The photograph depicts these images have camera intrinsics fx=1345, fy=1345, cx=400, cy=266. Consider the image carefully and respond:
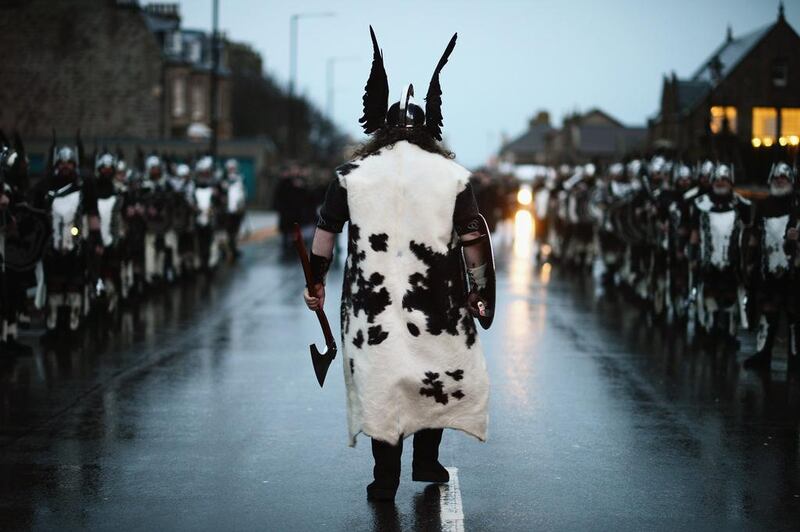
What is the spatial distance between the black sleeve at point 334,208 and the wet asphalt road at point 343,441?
55.0 inches

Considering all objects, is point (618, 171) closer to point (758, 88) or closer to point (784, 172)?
point (784, 172)

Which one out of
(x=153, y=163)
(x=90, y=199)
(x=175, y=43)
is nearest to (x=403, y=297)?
(x=90, y=199)

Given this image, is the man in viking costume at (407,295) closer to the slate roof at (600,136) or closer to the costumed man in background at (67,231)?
the costumed man in background at (67,231)

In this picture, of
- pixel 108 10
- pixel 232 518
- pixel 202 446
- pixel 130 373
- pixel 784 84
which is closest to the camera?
pixel 232 518

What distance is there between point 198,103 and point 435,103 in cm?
7310

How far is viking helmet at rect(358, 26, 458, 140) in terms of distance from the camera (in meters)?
6.82

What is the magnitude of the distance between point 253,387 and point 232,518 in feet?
14.0

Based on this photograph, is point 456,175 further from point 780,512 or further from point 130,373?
point 130,373

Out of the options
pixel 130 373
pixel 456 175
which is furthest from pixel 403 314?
pixel 130 373

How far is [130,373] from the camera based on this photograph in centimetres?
1144

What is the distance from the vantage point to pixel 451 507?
262 inches

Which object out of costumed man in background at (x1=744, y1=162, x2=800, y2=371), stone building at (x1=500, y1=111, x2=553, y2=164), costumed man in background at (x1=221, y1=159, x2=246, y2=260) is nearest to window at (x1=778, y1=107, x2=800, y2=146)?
costumed man in background at (x1=221, y1=159, x2=246, y2=260)

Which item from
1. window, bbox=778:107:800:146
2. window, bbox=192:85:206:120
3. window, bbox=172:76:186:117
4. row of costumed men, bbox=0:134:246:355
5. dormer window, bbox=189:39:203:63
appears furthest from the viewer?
dormer window, bbox=189:39:203:63

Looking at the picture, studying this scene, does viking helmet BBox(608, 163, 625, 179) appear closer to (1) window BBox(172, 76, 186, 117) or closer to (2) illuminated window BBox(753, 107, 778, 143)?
(2) illuminated window BBox(753, 107, 778, 143)
